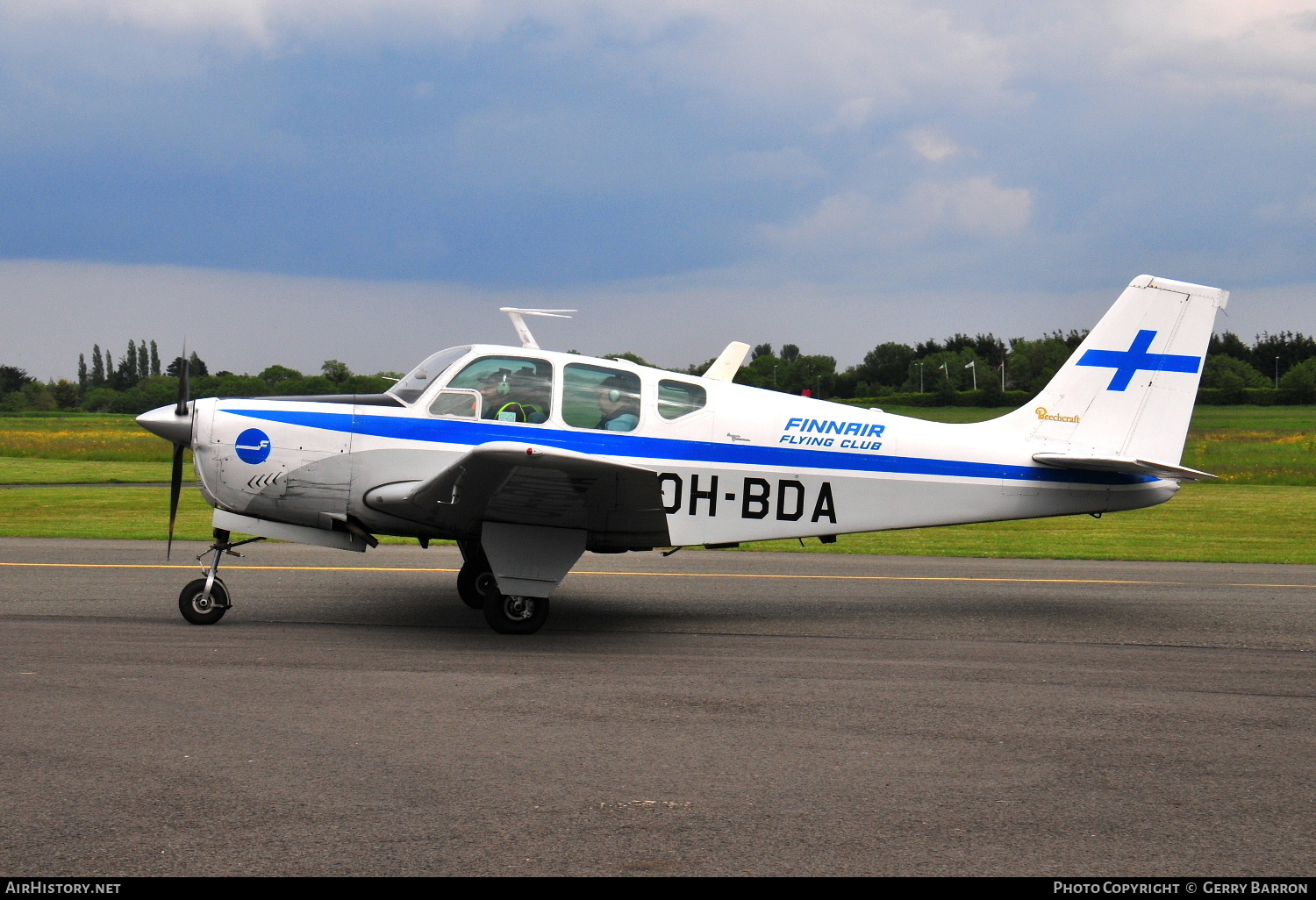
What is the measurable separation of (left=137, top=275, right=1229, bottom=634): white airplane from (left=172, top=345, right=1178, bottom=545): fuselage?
16 millimetres

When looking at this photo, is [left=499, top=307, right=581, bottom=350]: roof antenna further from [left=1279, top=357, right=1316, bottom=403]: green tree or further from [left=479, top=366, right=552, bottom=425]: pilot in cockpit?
[left=1279, top=357, right=1316, bottom=403]: green tree

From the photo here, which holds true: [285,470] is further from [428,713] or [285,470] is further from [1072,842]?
[1072,842]

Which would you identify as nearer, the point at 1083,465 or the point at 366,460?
the point at 366,460

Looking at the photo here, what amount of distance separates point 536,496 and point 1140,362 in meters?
6.16

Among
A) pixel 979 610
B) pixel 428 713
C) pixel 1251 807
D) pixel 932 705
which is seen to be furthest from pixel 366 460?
pixel 1251 807

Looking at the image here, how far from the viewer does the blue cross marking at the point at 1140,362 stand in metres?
10.4

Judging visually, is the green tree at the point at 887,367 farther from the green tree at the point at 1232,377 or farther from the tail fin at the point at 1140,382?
the tail fin at the point at 1140,382

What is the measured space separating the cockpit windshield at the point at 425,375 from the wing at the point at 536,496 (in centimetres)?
79

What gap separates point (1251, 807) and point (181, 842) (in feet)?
15.0

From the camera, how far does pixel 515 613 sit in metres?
Result: 8.75

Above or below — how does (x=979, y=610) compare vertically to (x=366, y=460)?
below

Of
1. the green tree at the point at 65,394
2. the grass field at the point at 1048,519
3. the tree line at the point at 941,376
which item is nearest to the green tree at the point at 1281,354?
the tree line at the point at 941,376

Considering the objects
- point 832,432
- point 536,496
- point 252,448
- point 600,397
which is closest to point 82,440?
point 252,448

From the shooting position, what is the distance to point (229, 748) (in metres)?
5.40
